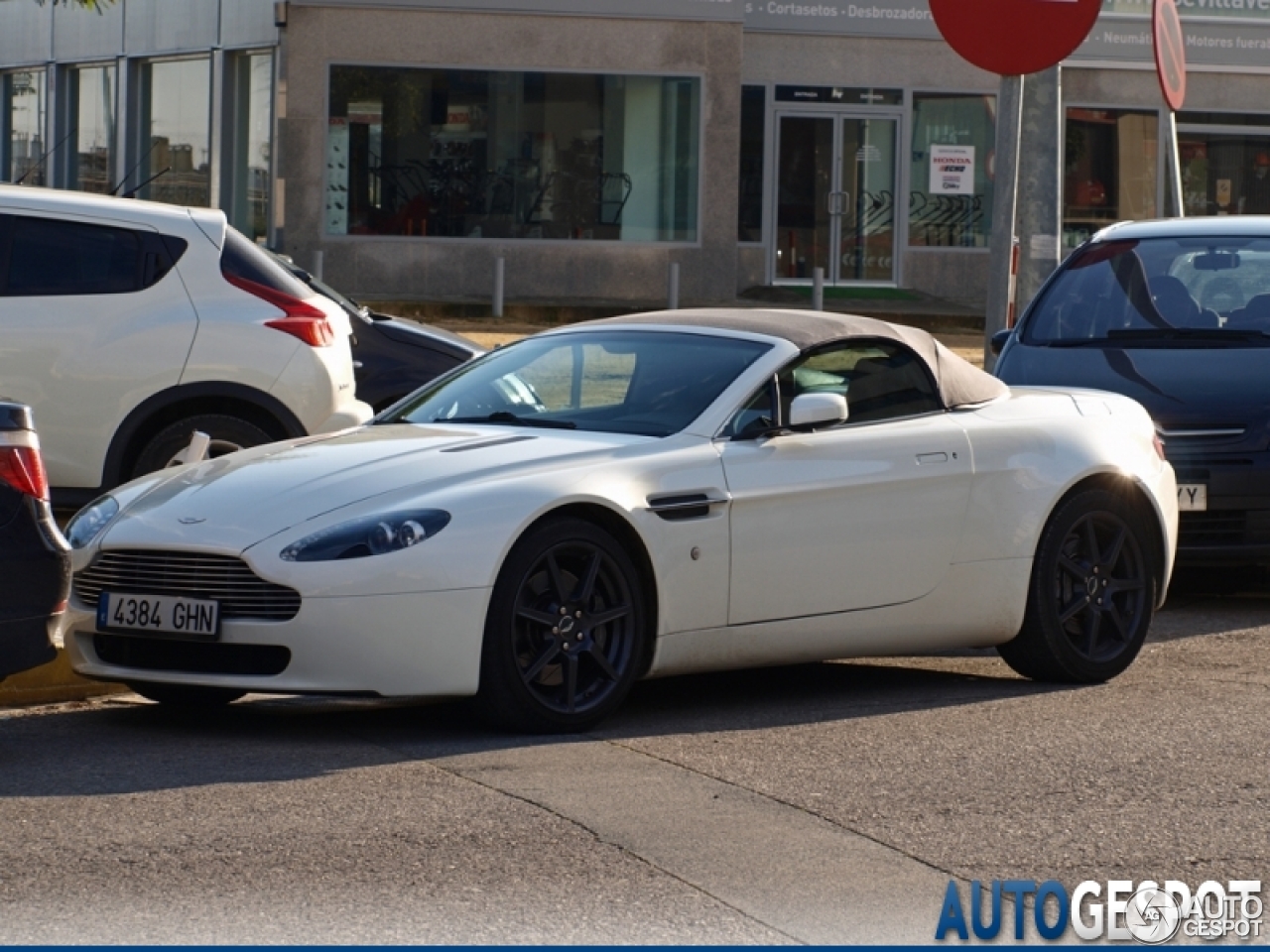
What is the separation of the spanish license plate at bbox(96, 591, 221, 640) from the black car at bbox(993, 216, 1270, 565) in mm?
5057

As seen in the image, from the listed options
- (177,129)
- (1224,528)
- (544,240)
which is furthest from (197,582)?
(177,129)

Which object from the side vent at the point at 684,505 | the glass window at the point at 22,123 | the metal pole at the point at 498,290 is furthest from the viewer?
the glass window at the point at 22,123

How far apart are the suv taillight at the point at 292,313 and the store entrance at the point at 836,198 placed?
1992 cm

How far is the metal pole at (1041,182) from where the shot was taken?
46.6 ft

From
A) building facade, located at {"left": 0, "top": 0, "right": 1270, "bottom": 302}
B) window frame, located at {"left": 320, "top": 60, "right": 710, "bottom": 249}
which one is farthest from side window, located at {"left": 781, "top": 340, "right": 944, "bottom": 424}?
window frame, located at {"left": 320, "top": 60, "right": 710, "bottom": 249}

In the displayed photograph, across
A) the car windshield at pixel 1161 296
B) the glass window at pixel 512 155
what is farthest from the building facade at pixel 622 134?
the car windshield at pixel 1161 296

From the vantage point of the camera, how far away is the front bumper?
6711 millimetres

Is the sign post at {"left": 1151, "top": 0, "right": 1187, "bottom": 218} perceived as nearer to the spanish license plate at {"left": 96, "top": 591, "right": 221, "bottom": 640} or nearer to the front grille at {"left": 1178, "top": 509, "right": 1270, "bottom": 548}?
the front grille at {"left": 1178, "top": 509, "right": 1270, "bottom": 548}

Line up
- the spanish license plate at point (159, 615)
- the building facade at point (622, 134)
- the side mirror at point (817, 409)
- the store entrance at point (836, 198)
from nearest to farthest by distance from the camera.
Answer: the spanish license plate at point (159, 615) → the side mirror at point (817, 409) → the building facade at point (622, 134) → the store entrance at point (836, 198)

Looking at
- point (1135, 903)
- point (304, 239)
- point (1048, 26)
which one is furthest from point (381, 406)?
point (304, 239)

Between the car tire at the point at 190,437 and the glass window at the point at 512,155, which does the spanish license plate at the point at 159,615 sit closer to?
the car tire at the point at 190,437

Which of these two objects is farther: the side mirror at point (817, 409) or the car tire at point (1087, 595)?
the car tire at point (1087, 595)

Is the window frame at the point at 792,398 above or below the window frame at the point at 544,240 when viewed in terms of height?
below

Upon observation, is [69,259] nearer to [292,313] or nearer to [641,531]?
[292,313]
